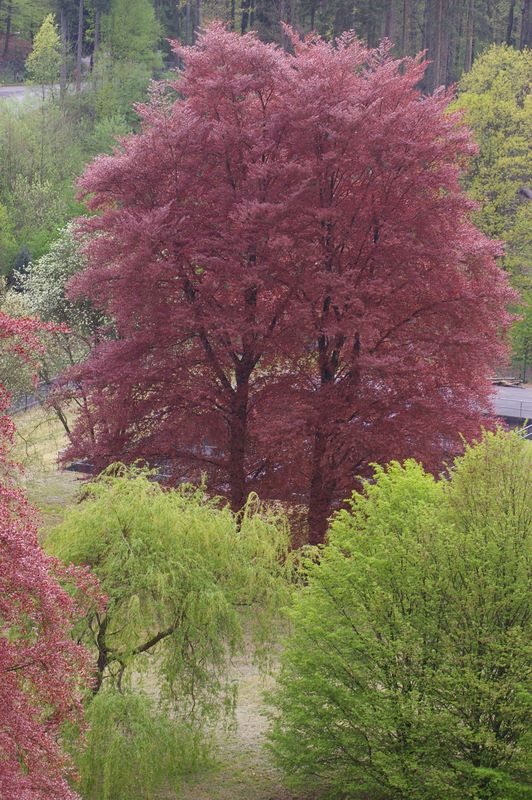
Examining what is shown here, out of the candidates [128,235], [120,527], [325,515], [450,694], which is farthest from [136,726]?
[128,235]

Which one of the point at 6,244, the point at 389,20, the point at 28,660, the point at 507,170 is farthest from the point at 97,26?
the point at 28,660

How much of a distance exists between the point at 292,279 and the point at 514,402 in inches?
951

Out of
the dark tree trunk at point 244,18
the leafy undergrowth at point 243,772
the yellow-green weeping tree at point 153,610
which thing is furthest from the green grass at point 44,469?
the dark tree trunk at point 244,18

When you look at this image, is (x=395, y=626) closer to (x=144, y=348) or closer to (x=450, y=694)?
(x=450, y=694)

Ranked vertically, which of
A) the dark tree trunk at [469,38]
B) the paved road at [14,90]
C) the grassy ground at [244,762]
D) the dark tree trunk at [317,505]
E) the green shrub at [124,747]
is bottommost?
the grassy ground at [244,762]

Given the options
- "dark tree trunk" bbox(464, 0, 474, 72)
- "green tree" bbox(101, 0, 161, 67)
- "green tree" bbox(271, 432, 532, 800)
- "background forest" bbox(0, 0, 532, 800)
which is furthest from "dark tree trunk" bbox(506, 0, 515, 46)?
"green tree" bbox(271, 432, 532, 800)

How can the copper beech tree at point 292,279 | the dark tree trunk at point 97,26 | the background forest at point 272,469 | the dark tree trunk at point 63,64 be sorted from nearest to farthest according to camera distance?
the background forest at point 272,469
the copper beech tree at point 292,279
the dark tree trunk at point 63,64
the dark tree trunk at point 97,26

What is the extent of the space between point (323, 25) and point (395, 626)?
222ft

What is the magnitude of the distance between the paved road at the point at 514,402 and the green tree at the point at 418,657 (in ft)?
79.1

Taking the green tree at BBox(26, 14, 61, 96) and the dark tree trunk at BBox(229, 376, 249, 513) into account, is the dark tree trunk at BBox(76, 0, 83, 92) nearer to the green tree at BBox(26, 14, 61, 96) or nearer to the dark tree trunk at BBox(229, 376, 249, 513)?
the green tree at BBox(26, 14, 61, 96)

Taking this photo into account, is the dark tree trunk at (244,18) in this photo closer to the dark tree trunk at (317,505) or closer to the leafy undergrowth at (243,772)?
the dark tree trunk at (317,505)

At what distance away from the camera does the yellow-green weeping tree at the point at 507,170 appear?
55.6 m

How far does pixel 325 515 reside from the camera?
25.1 meters

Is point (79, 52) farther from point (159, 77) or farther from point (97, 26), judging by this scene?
point (159, 77)
